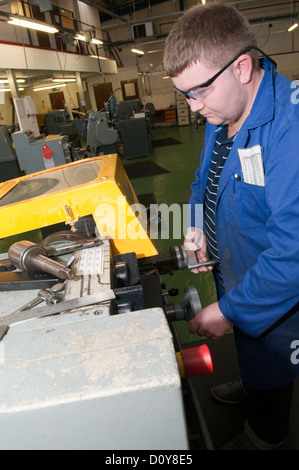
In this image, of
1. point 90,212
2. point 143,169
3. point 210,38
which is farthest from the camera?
point 143,169

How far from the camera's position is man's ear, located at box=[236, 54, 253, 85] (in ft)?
2.40

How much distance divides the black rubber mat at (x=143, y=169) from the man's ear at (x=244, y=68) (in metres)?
4.51

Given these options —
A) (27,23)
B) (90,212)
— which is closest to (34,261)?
(90,212)

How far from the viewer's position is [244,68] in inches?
29.5

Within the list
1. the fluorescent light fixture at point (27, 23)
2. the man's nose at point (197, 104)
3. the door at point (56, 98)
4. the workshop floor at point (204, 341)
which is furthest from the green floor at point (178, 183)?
the door at point (56, 98)

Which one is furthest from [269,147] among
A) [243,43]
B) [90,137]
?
[90,137]

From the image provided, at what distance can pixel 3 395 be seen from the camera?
44cm

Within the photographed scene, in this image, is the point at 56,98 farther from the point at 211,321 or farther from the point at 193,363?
the point at 193,363

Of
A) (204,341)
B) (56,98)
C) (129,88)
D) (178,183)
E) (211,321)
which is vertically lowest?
(204,341)

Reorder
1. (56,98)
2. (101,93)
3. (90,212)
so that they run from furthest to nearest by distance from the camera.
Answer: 1. (101,93)
2. (56,98)
3. (90,212)

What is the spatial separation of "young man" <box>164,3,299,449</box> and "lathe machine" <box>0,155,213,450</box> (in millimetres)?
167

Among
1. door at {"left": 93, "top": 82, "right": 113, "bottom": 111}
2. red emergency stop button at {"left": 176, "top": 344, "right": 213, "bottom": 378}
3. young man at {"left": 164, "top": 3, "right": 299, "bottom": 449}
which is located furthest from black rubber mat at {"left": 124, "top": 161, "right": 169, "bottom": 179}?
door at {"left": 93, "top": 82, "right": 113, "bottom": 111}

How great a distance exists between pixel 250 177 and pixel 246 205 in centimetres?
8
